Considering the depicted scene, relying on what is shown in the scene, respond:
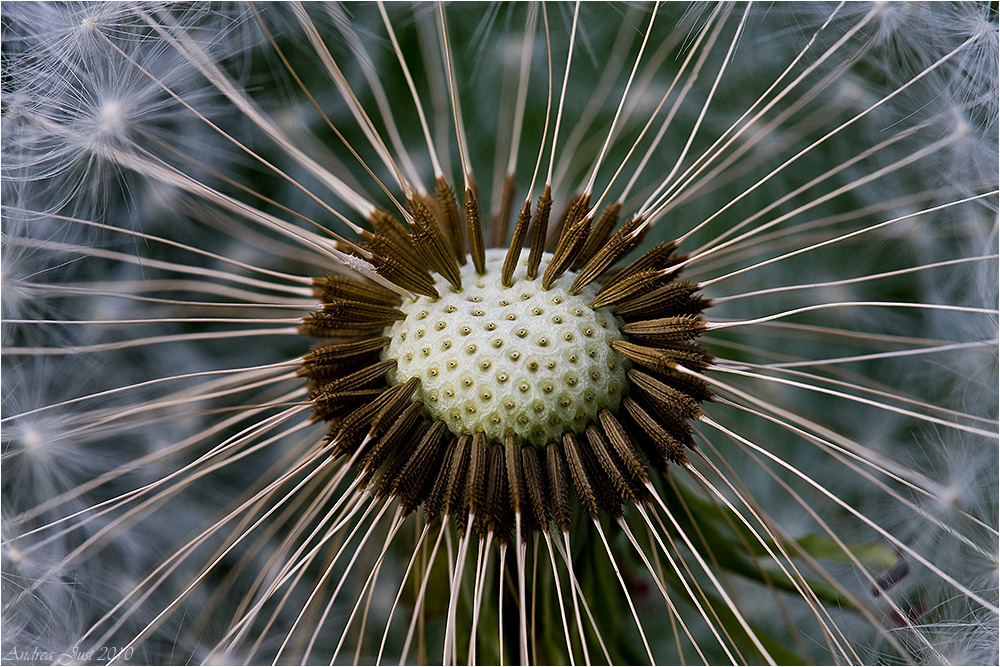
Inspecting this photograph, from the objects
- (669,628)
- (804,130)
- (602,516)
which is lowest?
(669,628)

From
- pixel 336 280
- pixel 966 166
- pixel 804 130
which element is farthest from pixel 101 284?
pixel 966 166

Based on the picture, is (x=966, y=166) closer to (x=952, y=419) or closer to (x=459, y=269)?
(x=952, y=419)
